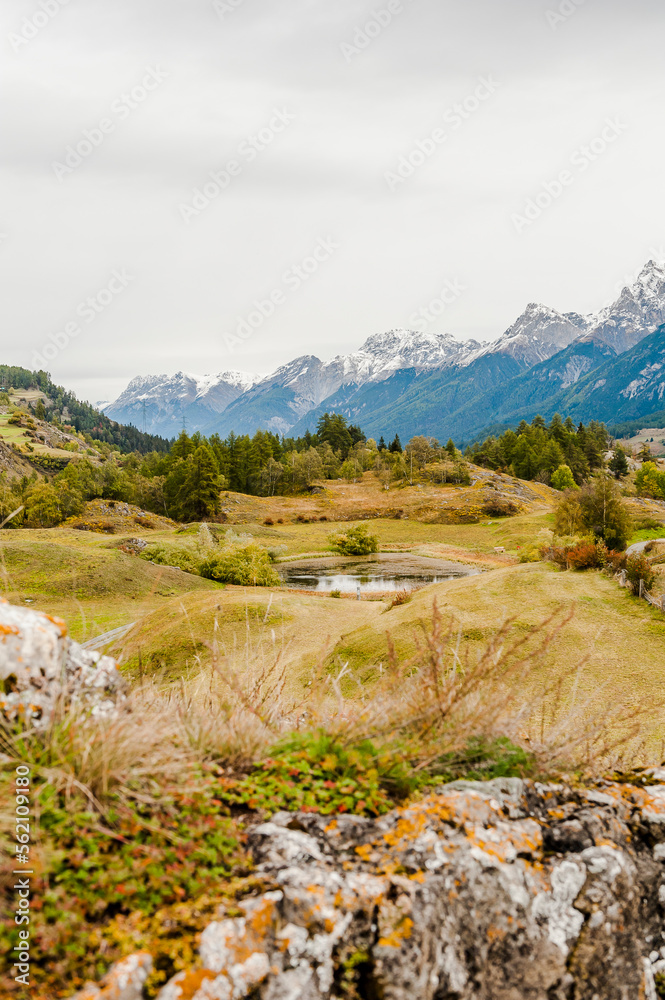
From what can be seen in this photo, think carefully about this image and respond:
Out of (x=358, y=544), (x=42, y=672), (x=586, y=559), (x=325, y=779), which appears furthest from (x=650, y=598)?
(x=358, y=544)

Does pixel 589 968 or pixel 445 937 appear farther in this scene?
pixel 589 968

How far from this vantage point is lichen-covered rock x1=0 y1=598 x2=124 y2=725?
3.11m

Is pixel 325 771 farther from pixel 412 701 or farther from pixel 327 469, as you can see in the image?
pixel 327 469

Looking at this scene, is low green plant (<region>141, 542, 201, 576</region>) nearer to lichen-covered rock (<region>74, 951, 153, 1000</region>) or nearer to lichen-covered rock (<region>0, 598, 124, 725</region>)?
lichen-covered rock (<region>0, 598, 124, 725</region>)

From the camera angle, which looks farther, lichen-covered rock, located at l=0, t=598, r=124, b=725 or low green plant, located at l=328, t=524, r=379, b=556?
low green plant, located at l=328, t=524, r=379, b=556

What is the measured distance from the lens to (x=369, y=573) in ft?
141

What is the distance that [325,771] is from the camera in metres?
3.51

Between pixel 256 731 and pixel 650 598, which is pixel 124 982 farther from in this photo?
pixel 650 598

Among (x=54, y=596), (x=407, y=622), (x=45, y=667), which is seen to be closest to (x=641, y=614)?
(x=407, y=622)

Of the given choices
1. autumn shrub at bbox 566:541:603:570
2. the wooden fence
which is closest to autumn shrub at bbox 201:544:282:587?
autumn shrub at bbox 566:541:603:570

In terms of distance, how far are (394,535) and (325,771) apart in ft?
197

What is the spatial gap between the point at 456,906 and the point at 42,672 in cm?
288

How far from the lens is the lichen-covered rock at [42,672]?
311 cm

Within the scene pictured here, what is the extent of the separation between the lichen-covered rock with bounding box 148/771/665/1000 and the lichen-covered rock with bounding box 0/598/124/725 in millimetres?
1496
